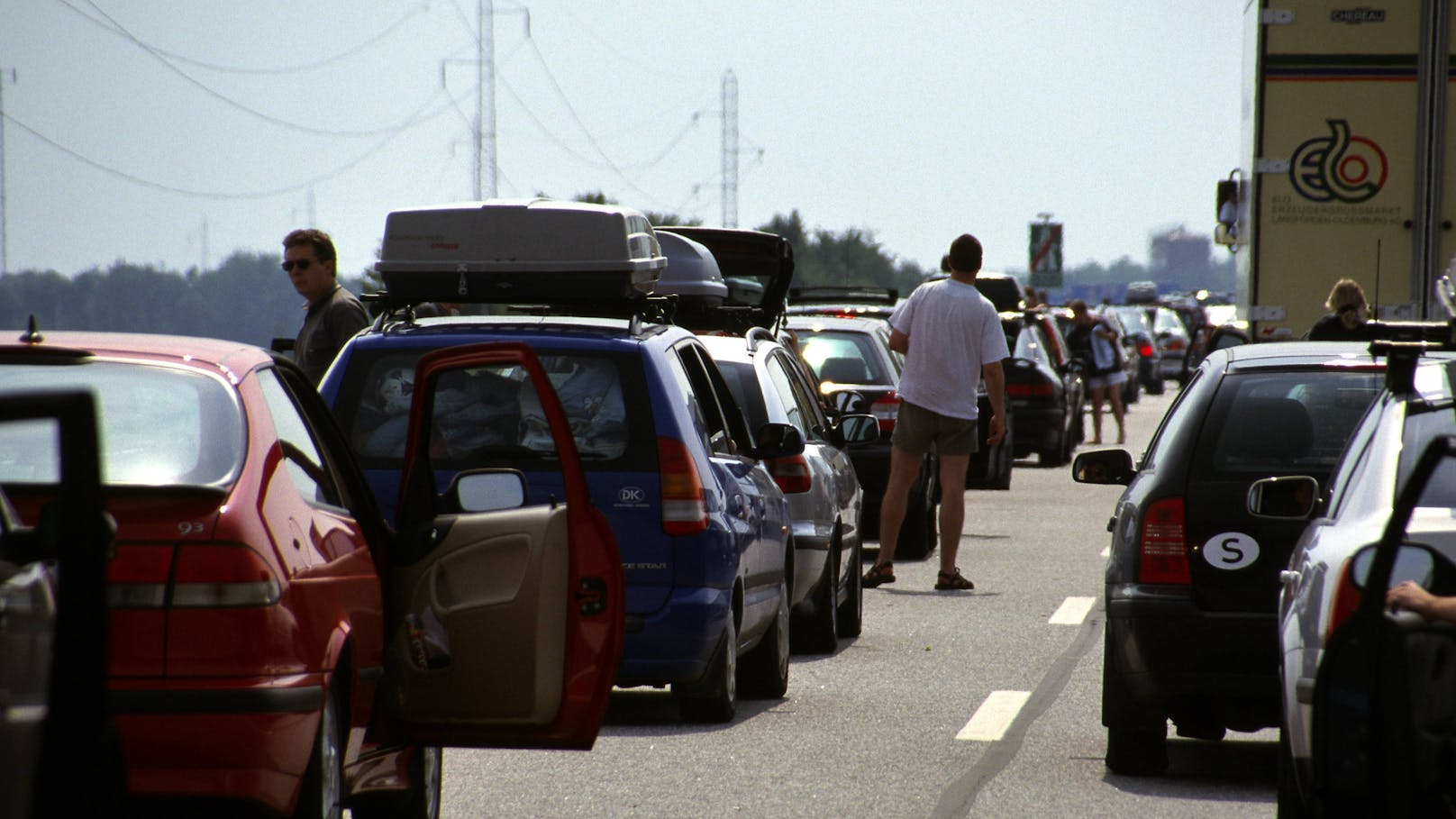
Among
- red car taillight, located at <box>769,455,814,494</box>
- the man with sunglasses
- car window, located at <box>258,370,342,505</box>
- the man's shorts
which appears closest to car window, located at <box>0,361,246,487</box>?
car window, located at <box>258,370,342,505</box>

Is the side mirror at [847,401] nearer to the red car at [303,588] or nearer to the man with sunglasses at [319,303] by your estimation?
the man with sunglasses at [319,303]

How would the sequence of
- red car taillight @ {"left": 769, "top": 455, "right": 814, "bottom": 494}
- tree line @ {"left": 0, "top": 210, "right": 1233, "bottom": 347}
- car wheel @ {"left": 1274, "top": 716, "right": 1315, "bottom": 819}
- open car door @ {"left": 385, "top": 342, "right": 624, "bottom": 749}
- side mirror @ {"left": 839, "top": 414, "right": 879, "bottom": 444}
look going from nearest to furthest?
car wheel @ {"left": 1274, "top": 716, "right": 1315, "bottom": 819}
open car door @ {"left": 385, "top": 342, "right": 624, "bottom": 749}
red car taillight @ {"left": 769, "top": 455, "right": 814, "bottom": 494}
side mirror @ {"left": 839, "top": 414, "right": 879, "bottom": 444}
tree line @ {"left": 0, "top": 210, "right": 1233, "bottom": 347}

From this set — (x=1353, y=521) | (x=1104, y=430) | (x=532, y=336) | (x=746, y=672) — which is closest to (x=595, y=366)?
(x=532, y=336)

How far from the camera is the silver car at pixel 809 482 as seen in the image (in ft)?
36.8

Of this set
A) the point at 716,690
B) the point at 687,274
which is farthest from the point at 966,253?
the point at 716,690

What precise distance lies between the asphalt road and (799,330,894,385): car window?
14.8ft

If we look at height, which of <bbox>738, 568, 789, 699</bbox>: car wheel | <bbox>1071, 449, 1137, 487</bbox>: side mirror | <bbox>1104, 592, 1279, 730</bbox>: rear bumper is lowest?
<bbox>738, 568, 789, 699</bbox>: car wheel

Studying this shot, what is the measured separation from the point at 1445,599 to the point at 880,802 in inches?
130

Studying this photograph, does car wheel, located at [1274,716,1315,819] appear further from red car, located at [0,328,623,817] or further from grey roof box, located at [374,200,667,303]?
grey roof box, located at [374,200,667,303]

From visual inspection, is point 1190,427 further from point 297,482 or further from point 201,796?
point 201,796

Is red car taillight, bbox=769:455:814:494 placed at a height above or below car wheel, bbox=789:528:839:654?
above

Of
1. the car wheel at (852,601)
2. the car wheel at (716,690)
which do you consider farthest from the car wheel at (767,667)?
the car wheel at (852,601)

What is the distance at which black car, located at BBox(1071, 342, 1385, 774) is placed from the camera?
25.4 ft

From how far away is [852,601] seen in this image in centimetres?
1215
